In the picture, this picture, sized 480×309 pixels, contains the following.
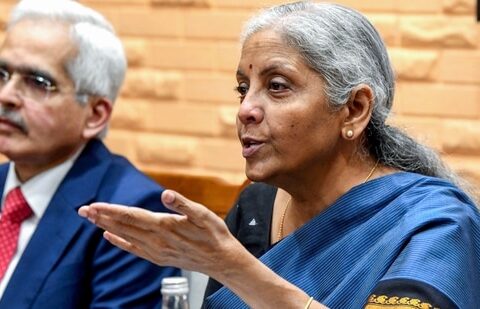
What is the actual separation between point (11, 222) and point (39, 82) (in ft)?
1.09

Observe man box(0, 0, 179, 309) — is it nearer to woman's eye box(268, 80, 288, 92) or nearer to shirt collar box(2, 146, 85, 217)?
shirt collar box(2, 146, 85, 217)

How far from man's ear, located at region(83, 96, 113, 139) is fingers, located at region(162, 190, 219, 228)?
115 centimetres

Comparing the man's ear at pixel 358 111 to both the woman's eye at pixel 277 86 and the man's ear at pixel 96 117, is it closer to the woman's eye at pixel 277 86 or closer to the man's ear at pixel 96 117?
the woman's eye at pixel 277 86

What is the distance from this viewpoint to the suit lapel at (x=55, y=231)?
254cm

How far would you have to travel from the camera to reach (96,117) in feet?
9.17

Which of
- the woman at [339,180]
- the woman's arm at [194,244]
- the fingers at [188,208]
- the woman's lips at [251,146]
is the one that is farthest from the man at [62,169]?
the fingers at [188,208]

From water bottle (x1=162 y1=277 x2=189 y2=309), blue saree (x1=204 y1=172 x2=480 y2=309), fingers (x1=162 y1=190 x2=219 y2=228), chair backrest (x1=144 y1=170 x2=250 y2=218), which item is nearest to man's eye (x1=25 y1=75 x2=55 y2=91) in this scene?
chair backrest (x1=144 y1=170 x2=250 y2=218)

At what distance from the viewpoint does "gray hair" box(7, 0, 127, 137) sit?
2.73 metres

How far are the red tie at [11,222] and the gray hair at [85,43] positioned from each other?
28 cm

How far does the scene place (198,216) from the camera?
1.66 meters

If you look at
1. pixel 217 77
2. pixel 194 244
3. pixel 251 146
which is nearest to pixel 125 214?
pixel 194 244

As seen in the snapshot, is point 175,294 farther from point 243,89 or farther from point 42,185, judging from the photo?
point 42,185

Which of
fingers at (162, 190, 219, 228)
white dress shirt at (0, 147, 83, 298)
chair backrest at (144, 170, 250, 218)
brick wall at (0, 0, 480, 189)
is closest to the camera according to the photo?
fingers at (162, 190, 219, 228)

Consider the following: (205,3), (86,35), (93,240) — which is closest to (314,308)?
(93,240)
